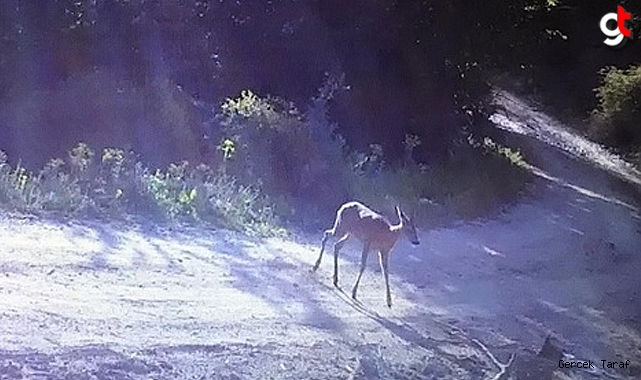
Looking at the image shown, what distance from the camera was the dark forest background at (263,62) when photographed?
6.87 metres

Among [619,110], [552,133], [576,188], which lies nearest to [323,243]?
[576,188]

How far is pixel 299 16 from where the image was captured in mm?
7426

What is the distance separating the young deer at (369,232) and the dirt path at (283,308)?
48mm

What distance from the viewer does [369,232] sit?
4250 millimetres

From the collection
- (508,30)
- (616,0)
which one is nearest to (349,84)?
(508,30)

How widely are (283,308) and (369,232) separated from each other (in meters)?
0.62

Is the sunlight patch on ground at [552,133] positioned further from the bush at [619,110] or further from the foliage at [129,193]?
the foliage at [129,193]

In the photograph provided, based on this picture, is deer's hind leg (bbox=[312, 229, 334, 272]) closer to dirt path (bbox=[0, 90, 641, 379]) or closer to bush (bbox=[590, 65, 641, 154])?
dirt path (bbox=[0, 90, 641, 379])

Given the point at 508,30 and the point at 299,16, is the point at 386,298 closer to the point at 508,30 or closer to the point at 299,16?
the point at 299,16

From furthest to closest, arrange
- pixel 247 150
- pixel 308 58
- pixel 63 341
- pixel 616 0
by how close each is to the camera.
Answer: pixel 308 58 → pixel 616 0 → pixel 247 150 → pixel 63 341

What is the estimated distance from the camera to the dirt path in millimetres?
3143

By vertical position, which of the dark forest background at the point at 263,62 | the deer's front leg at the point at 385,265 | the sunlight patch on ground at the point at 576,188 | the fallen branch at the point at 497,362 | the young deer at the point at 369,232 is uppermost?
the dark forest background at the point at 263,62

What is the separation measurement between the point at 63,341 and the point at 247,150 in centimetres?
334

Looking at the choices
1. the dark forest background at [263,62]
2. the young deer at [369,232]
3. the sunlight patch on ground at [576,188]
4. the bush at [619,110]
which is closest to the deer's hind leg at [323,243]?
the young deer at [369,232]
